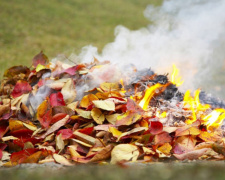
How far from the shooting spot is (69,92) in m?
2.54

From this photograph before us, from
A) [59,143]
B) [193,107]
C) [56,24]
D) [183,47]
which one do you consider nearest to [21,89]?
[59,143]

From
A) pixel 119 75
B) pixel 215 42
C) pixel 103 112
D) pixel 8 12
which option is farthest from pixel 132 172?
pixel 8 12

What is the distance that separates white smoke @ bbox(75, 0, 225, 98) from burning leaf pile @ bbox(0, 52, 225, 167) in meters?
0.43

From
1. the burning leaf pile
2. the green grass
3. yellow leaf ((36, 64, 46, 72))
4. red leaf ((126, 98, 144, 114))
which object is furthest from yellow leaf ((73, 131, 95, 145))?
the green grass

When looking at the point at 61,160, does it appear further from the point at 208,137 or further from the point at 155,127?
the point at 208,137

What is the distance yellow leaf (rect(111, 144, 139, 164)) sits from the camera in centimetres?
187

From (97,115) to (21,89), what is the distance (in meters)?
0.85

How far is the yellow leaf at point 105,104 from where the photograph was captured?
7.40ft

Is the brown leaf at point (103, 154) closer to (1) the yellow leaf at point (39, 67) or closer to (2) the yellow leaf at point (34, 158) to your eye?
(2) the yellow leaf at point (34, 158)

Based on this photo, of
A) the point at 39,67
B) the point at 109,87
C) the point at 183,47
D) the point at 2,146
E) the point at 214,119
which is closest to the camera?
the point at 2,146

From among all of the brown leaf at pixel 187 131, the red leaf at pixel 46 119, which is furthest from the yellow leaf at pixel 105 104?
the brown leaf at pixel 187 131

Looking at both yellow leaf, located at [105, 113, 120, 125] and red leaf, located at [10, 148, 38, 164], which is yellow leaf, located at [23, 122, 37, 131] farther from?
yellow leaf, located at [105, 113, 120, 125]

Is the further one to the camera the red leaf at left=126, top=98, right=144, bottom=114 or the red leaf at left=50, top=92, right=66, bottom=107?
the red leaf at left=50, top=92, right=66, bottom=107

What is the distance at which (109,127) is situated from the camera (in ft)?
7.13
